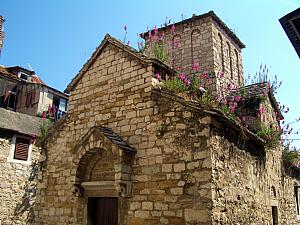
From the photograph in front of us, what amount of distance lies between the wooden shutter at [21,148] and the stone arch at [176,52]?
8655 mm

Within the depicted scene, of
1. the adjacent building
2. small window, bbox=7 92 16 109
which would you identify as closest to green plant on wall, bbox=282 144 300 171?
the adjacent building

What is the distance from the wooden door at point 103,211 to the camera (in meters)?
6.45

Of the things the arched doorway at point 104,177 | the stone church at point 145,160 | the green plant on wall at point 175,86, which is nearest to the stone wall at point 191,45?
the stone church at point 145,160

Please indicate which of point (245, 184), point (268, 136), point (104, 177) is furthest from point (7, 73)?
point (245, 184)

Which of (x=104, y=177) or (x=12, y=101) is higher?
(x=12, y=101)

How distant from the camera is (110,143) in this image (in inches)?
241

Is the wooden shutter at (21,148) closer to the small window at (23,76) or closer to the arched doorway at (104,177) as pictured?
the arched doorway at (104,177)

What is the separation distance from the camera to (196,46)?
35.9 feet

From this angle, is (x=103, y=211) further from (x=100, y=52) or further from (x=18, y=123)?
(x=18, y=123)

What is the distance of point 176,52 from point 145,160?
6581 millimetres

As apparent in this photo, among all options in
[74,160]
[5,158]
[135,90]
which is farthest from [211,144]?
[5,158]

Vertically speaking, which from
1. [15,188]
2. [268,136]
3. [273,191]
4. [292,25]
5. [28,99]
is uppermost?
[28,99]

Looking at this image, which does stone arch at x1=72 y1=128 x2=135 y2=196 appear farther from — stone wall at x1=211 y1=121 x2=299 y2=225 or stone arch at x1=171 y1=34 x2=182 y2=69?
stone arch at x1=171 y1=34 x2=182 y2=69

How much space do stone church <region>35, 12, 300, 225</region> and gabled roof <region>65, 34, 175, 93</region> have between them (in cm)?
3
